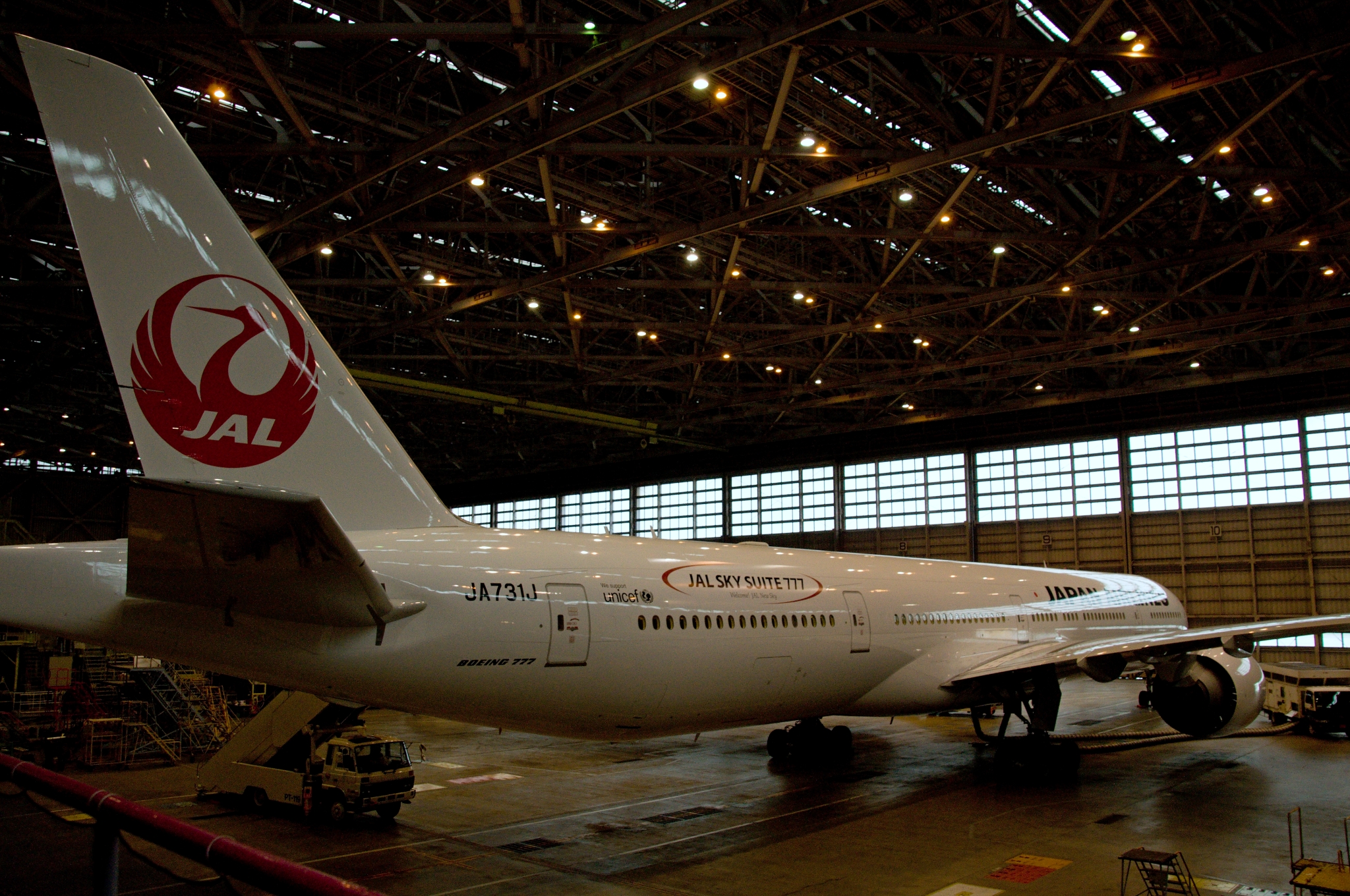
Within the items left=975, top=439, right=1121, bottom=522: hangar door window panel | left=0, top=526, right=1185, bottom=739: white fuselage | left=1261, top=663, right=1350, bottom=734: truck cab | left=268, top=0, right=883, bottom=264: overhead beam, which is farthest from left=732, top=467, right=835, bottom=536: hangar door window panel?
left=268, top=0, right=883, bottom=264: overhead beam

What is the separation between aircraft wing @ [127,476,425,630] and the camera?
598 cm

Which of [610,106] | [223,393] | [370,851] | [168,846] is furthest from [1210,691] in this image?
[168,846]

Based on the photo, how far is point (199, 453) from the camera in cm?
801

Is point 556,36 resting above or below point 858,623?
above

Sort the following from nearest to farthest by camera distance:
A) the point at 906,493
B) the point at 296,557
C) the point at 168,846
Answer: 1. the point at 168,846
2. the point at 296,557
3. the point at 906,493

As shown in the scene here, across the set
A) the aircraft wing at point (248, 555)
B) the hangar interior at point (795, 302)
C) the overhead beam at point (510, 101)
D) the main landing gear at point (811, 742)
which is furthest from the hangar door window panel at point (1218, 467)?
the aircraft wing at point (248, 555)

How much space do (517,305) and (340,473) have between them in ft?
72.3

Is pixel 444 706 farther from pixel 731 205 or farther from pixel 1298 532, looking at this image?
pixel 1298 532

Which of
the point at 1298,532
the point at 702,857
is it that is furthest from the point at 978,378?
the point at 702,857

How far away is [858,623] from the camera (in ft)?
47.3

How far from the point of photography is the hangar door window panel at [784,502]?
1807 inches

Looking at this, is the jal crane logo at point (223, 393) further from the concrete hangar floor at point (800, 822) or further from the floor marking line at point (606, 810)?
the floor marking line at point (606, 810)

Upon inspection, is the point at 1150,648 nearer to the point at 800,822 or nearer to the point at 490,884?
the point at 800,822

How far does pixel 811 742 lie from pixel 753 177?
1129 centimetres
